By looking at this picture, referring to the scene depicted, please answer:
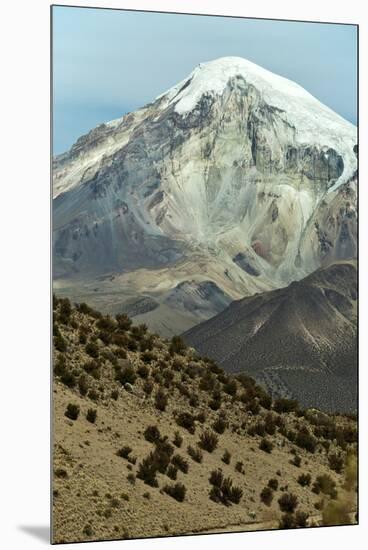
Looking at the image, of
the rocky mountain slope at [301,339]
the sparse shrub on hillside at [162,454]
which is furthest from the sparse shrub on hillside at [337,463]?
the sparse shrub on hillside at [162,454]

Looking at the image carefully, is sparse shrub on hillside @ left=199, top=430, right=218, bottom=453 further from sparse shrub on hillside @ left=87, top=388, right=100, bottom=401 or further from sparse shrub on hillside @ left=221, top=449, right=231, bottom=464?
sparse shrub on hillside @ left=87, top=388, right=100, bottom=401

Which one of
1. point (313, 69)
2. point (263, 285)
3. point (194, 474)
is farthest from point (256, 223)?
point (194, 474)

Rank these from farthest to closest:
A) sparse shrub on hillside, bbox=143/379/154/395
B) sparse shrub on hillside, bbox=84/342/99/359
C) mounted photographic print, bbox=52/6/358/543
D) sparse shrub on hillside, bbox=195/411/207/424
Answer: sparse shrub on hillside, bbox=84/342/99/359, sparse shrub on hillside, bbox=143/379/154/395, sparse shrub on hillside, bbox=195/411/207/424, mounted photographic print, bbox=52/6/358/543

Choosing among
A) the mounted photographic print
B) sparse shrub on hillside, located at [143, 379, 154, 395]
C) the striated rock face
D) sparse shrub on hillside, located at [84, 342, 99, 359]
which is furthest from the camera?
sparse shrub on hillside, located at [84, 342, 99, 359]

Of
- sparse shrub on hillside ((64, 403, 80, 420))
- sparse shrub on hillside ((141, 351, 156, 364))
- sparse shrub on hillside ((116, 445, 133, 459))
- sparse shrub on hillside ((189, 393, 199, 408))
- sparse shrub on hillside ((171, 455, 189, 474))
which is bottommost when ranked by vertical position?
sparse shrub on hillside ((171, 455, 189, 474))

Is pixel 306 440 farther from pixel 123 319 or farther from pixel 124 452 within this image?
pixel 123 319

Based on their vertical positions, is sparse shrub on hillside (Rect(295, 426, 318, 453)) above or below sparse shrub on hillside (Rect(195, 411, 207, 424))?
below

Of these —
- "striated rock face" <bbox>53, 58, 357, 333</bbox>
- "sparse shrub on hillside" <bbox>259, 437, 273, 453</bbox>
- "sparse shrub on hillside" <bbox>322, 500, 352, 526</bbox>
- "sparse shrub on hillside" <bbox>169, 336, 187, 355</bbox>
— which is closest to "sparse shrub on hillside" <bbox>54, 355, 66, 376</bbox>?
"striated rock face" <bbox>53, 58, 357, 333</bbox>

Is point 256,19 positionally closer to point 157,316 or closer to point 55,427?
point 157,316
